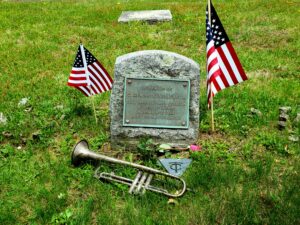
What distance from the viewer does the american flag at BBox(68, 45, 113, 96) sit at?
560 cm

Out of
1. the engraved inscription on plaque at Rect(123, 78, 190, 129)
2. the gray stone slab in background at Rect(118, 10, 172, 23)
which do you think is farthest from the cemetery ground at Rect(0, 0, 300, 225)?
the gray stone slab in background at Rect(118, 10, 172, 23)

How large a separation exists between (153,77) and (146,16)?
7.77 metres

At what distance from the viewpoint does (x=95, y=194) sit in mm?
4230

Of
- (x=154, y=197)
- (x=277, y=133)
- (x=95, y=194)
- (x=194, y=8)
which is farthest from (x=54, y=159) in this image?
(x=194, y=8)

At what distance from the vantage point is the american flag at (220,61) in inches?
195

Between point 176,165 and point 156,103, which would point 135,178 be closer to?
point 176,165

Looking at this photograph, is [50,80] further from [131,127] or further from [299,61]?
[299,61]

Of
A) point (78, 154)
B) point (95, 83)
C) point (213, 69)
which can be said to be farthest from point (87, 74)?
point (213, 69)

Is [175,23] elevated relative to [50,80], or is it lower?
elevated

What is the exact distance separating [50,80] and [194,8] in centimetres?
761

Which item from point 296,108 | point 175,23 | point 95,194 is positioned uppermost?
point 175,23

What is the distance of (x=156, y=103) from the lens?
195 inches

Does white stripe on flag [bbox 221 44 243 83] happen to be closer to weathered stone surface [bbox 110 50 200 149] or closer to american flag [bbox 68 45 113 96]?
weathered stone surface [bbox 110 50 200 149]

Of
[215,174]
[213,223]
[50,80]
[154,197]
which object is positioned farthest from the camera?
[50,80]
